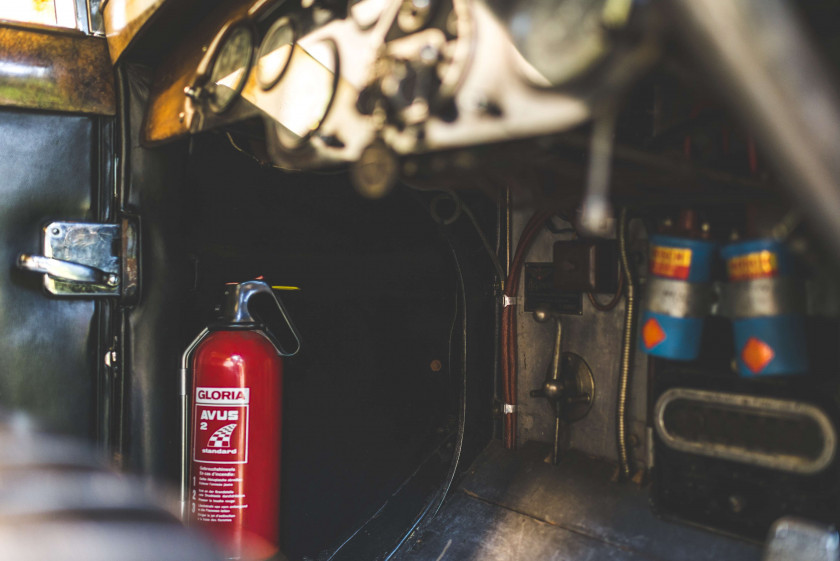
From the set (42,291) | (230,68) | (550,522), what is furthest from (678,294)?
(42,291)

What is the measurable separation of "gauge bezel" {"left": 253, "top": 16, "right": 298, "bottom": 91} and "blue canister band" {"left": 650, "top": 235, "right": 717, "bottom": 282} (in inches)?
35.6

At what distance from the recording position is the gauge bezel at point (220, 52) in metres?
1.49

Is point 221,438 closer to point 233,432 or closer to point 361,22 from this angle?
point 233,432

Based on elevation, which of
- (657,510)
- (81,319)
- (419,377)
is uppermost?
(81,319)

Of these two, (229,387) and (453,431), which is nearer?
(229,387)

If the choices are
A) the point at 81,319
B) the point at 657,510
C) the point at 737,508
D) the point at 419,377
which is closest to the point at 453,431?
the point at 419,377

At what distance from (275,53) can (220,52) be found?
0.23 m

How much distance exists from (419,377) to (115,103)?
133cm

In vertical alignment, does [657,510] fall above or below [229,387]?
below

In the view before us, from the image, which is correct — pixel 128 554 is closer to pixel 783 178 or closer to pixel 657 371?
pixel 783 178

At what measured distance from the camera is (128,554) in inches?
30.2

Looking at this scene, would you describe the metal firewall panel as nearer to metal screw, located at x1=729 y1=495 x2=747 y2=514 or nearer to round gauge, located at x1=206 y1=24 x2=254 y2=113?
round gauge, located at x1=206 y1=24 x2=254 y2=113

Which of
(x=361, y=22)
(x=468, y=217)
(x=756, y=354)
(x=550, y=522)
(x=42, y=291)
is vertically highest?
(x=361, y=22)

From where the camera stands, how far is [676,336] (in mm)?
1398
